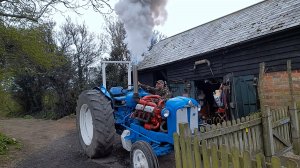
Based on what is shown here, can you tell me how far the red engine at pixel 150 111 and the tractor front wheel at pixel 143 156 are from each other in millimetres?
574

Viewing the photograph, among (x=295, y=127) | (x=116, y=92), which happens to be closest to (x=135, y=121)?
(x=116, y=92)

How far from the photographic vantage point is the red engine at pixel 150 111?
4922mm

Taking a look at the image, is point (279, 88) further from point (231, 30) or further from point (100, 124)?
point (100, 124)

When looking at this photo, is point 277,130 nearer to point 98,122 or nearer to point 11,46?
point 98,122

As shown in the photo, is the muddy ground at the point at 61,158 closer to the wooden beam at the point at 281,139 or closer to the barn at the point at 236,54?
the wooden beam at the point at 281,139

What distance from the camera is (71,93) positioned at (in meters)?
18.2

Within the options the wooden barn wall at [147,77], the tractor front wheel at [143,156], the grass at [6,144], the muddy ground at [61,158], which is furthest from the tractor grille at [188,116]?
the wooden barn wall at [147,77]

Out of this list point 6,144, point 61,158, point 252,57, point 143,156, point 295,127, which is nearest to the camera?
point 143,156

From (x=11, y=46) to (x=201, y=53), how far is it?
648 centimetres

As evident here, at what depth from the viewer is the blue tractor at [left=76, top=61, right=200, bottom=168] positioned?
4559mm

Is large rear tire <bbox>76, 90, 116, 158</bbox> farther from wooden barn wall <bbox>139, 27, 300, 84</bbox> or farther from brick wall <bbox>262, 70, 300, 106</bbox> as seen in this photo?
wooden barn wall <bbox>139, 27, 300, 84</bbox>

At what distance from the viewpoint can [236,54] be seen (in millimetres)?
9531

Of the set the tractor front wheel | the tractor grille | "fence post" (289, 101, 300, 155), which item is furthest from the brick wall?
the tractor front wheel

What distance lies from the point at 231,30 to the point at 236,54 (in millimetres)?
1369
